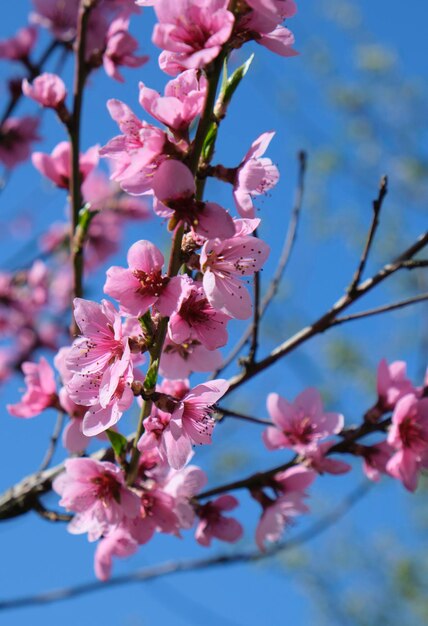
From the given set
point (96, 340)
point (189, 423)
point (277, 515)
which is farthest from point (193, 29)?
point (277, 515)

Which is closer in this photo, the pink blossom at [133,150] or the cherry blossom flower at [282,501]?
the pink blossom at [133,150]

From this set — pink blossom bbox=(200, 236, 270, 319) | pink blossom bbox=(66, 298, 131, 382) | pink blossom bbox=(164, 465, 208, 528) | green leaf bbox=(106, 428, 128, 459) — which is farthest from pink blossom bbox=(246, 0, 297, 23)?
pink blossom bbox=(164, 465, 208, 528)

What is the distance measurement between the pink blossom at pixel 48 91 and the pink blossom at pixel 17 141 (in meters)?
1.53

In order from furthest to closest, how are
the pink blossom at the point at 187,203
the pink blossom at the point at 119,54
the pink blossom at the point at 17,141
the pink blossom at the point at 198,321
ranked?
the pink blossom at the point at 17,141, the pink blossom at the point at 119,54, the pink blossom at the point at 198,321, the pink blossom at the point at 187,203

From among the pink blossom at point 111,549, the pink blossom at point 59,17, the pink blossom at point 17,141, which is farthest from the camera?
the pink blossom at point 17,141

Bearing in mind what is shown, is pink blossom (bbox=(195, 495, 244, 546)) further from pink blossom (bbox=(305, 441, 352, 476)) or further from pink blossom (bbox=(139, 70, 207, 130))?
pink blossom (bbox=(139, 70, 207, 130))

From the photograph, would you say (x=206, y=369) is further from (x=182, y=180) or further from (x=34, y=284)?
(x=34, y=284)

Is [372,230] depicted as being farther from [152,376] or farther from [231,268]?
[152,376]

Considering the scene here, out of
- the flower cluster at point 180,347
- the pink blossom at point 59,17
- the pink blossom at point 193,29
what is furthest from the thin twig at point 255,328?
the pink blossom at point 59,17

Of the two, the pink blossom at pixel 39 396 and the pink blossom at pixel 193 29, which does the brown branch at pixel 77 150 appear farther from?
the pink blossom at pixel 193 29

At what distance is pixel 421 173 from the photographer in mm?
7270

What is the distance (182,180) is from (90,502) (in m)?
0.65

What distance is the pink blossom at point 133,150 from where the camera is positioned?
1.09 metres

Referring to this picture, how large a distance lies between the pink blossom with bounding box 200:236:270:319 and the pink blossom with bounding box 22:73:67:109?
0.85 meters
